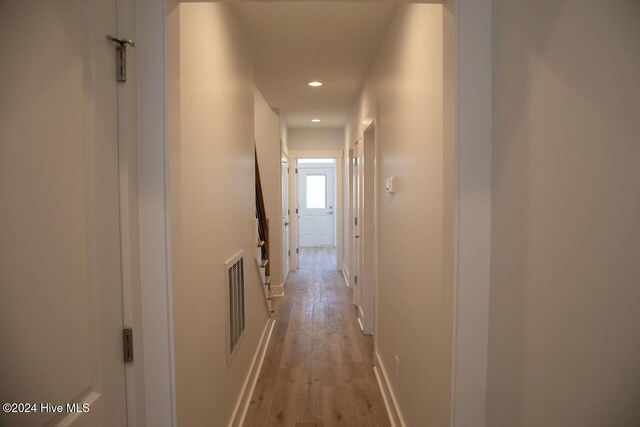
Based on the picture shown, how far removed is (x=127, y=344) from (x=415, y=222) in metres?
1.33

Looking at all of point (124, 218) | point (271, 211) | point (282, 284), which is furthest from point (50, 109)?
point (282, 284)

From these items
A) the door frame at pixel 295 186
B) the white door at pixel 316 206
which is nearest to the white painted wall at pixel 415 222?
the door frame at pixel 295 186

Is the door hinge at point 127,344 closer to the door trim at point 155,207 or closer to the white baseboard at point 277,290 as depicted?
the door trim at point 155,207

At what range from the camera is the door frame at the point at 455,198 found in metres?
1.09

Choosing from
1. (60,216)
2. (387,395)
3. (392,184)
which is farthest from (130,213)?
(387,395)

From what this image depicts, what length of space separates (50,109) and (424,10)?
1.54 m

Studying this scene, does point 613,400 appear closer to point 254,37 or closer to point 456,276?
point 456,276

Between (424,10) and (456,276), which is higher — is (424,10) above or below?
above

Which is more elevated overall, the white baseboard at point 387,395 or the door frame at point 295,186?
the door frame at point 295,186

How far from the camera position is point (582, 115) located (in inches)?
33.1

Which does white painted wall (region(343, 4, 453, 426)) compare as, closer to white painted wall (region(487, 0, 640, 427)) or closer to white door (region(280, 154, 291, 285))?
white painted wall (region(487, 0, 640, 427))

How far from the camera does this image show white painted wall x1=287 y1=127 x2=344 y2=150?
6.81 m

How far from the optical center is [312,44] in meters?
2.91

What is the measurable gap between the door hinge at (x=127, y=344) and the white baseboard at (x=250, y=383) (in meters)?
1.29
